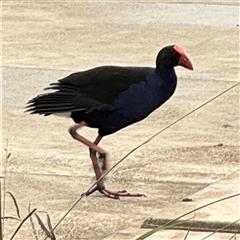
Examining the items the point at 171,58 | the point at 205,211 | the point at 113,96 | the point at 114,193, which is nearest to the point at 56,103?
the point at 113,96

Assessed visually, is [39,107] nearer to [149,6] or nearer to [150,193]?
[150,193]

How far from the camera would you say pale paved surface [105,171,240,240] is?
5.24 metres

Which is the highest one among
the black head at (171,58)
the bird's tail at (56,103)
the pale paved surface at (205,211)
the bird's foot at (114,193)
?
the black head at (171,58)

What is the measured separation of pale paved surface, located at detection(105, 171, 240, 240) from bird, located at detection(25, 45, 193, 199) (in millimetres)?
570

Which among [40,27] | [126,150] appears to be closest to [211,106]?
[126,150]

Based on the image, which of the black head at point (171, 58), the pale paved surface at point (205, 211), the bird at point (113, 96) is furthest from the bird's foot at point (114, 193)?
the black head at point (171, 58)

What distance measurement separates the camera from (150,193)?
655 cm

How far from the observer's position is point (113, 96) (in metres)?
6.34

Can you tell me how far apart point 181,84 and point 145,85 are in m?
3.00

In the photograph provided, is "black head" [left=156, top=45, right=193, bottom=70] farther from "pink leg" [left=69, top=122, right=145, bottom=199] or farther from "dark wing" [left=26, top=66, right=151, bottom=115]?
"pink leg" [left=69, top=122, right=145, bottom=199]

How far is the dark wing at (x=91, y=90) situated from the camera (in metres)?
6.35

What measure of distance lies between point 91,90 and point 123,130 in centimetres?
166

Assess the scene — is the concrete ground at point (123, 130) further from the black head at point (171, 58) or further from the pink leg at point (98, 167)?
the black head at point (171, 58)

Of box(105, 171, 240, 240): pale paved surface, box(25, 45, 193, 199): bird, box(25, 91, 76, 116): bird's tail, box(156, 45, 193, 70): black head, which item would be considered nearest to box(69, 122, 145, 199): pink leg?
box(25, 45, 193, 199): bird
